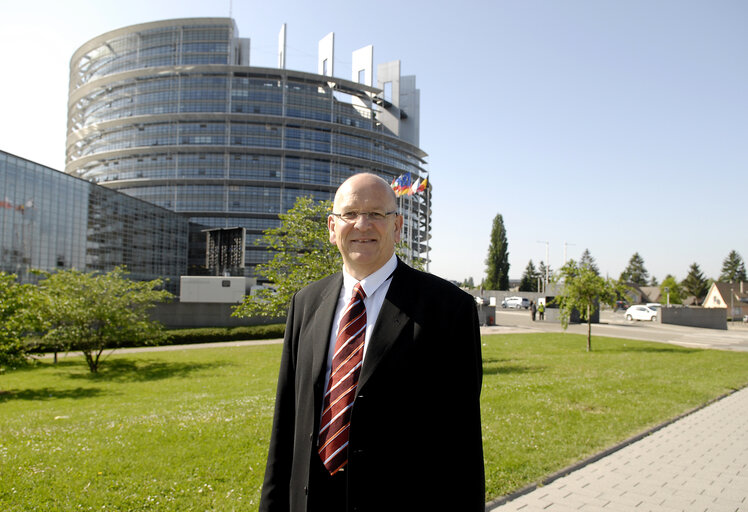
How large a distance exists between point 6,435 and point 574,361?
15525 millimetres

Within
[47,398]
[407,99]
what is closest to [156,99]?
[407,99]

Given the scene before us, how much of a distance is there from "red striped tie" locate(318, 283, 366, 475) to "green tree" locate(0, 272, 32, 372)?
45.9 feet

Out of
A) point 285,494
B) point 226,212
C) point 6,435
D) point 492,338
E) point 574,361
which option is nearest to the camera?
point 285,494

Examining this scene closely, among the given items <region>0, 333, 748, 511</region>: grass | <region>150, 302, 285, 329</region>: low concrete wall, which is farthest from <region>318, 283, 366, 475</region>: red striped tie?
<region>150, 302, 285, 329</region>: low concrete wall

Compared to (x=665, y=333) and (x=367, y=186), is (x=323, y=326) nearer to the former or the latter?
(x=367, y=186)

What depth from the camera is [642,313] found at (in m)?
43.1

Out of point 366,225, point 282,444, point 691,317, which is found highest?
point 366,225

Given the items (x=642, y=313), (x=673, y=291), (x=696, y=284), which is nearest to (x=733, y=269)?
(x=696, y=284)

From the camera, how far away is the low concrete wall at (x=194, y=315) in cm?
2873

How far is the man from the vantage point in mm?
2219

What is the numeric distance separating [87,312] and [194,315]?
12.6 m

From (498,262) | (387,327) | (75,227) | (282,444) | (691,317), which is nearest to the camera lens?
(387,327)

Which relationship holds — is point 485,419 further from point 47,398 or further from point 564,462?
point 47,398

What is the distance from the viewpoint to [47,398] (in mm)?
12711
